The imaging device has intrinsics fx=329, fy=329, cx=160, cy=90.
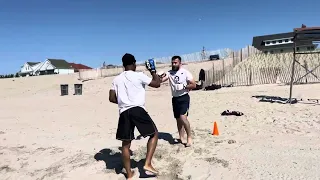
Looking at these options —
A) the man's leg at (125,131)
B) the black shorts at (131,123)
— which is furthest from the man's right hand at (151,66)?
the man's leg at (125,131)

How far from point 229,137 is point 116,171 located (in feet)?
10.3

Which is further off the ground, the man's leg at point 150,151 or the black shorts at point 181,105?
the black shorts at point 181,105

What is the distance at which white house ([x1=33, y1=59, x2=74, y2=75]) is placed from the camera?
88225 millimetres

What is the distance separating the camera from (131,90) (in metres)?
4.79

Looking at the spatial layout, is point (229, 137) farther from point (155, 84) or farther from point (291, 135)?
point (155, 84)

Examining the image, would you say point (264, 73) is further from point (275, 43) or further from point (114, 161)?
point (275, 43)

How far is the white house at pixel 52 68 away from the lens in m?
88.2

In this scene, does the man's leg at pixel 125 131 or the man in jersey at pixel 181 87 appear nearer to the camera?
the man's leg at pixel 125 131

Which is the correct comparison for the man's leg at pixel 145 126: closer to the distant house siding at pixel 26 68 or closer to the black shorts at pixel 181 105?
the black shorts at pixel 181 105

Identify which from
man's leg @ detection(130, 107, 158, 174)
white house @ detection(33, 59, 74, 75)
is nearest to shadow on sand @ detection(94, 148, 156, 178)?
man's leg @ detection(130, 107, 158, 174)

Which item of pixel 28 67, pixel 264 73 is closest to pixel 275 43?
pixel 264 73

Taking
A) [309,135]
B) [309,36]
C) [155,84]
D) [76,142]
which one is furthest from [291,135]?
[309,36]

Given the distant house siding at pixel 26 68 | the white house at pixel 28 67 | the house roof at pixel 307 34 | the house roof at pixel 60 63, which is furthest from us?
the distant house siding at pixel 26 68

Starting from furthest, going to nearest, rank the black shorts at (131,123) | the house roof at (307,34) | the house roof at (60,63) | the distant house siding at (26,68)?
the distant house siding at (26,68), the house roof at (60,63), the house roof at (307,34), the black shorts at (131,123)
